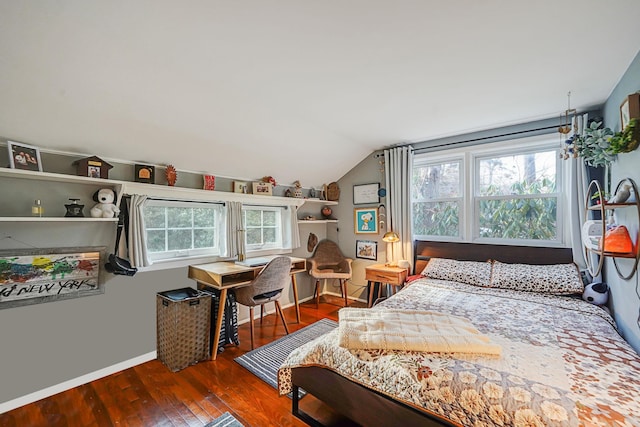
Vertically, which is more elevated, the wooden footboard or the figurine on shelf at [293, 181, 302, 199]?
the figurine on shelf at [293, 181, 302, 199]

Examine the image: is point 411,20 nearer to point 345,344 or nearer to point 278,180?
point 345,344

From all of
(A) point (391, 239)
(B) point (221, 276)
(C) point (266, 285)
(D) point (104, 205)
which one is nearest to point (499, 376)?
(C) point (266, 285)

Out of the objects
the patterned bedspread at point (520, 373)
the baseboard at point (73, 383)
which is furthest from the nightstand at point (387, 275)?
the baseboard at point (73, 383)

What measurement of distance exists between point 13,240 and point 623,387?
351 centimetres

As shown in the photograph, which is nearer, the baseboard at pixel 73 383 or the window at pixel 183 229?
the baseboard at pixel 73 383

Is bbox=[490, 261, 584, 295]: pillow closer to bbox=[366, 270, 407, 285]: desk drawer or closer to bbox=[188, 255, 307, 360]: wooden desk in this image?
bbox=[366, 270, 407, 285]: desk drawer

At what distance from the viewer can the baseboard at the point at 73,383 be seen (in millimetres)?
1840

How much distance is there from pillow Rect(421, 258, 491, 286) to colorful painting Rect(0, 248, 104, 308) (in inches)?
126

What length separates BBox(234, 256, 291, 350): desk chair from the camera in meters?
2.66

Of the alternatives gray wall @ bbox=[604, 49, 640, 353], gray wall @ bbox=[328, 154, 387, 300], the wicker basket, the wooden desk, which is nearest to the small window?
gray wall @ bbox=[328, 154, 387, 300]

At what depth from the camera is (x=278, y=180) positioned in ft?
12.0

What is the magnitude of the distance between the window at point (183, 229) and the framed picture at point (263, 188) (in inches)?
18.1

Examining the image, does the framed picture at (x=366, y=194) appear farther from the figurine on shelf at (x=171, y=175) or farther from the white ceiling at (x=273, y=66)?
the figurine on shelf at (x=171, y=175)

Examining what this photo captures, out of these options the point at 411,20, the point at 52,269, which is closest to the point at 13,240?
the point at 52,269
